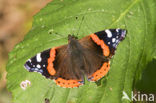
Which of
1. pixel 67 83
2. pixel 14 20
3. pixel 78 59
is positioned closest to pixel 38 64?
pixel 67 83

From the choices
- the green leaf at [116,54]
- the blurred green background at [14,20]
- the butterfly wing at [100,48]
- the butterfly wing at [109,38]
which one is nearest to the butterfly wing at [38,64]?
the green leaf at [116,54]

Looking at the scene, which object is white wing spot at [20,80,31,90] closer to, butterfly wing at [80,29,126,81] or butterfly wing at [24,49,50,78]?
butterfly wing at [24,49,50,78]

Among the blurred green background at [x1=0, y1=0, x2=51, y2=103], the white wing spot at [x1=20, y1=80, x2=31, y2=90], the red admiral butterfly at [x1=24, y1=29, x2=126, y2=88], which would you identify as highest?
the blurred green background at [x1=0, y1=0, x2=51, y2=103]

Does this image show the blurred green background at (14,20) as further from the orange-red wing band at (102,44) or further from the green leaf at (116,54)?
the orange-red wing band at (102,44)

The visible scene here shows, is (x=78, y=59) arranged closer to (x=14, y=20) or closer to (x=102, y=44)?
(x=102, y=44)

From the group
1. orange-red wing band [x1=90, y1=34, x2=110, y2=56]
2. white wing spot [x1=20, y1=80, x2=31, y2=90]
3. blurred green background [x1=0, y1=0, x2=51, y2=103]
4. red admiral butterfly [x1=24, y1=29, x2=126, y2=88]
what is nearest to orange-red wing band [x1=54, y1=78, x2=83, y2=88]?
red admiral butterfly [x1=24, y1=29, x2=126, y2=88]
